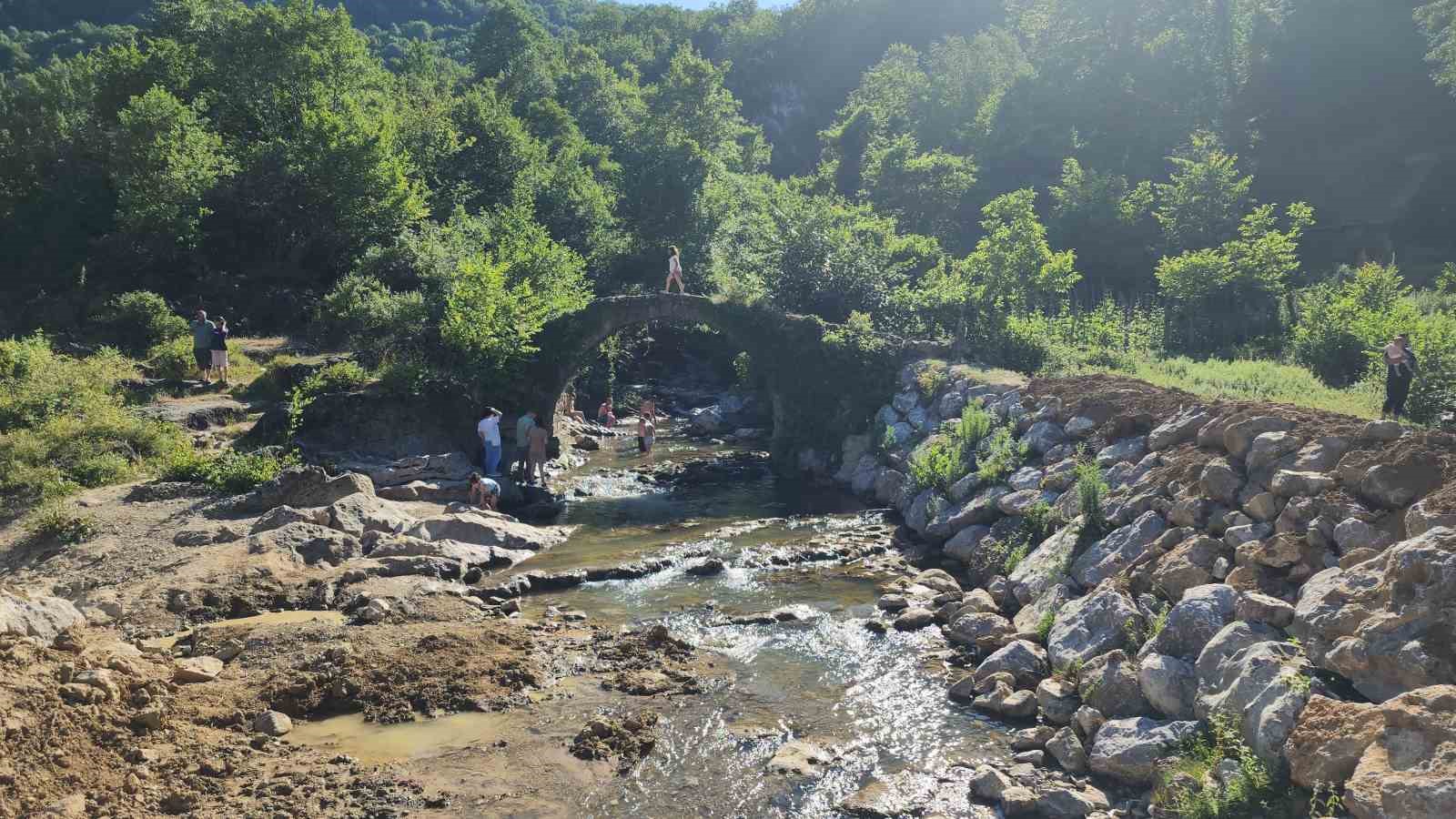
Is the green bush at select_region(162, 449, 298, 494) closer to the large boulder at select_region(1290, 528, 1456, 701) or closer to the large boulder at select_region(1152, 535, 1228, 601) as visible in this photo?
the large boulder at select_region(1152, 535, 1228, 601)

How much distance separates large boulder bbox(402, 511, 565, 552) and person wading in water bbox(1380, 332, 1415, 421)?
602 inches

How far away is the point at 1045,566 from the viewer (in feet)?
44.6

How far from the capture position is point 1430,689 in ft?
24.1

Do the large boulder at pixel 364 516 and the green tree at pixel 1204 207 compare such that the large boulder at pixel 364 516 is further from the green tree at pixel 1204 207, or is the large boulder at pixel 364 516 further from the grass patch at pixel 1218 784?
the green tree at pixel 1204 207

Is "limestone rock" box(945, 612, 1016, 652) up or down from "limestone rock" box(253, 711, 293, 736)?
down

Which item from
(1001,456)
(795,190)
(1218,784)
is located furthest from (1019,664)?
(795,190)

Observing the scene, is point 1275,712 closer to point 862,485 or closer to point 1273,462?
point 1273,462

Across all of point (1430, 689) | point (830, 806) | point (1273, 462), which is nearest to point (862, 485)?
point (1273, 462)

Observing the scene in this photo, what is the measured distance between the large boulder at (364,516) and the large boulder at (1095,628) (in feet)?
39.8

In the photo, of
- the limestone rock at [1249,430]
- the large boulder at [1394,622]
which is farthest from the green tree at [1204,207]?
the large boulder at [1394,622]

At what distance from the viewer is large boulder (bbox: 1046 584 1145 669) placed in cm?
1084

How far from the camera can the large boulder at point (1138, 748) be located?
8810mm

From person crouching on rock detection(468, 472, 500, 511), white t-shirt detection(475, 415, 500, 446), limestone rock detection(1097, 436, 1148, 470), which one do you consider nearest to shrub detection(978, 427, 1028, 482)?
limestone rock detection(1097, 436, 1148, 470)

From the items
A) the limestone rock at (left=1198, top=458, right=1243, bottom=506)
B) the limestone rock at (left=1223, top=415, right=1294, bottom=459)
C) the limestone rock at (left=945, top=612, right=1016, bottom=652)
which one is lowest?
the limestone rock at (left=945, top=612, right=1016, bottom=652)
